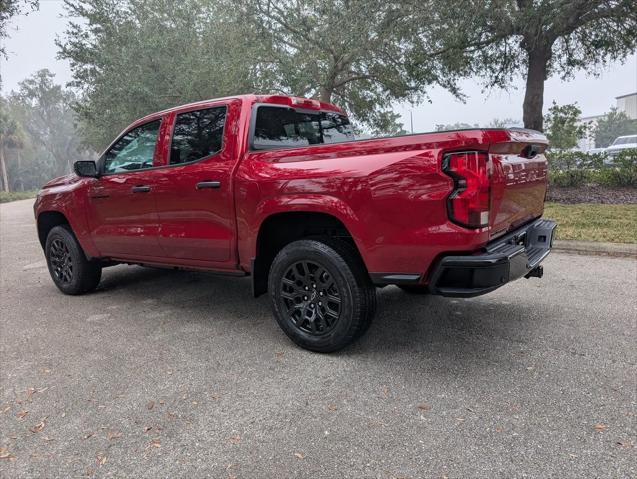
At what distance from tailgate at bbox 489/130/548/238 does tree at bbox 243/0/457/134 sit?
8218 millimetres

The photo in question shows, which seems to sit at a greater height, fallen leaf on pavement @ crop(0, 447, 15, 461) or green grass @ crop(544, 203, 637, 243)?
fallen leaf on pavement @ crop(0, 447, 15, 461)

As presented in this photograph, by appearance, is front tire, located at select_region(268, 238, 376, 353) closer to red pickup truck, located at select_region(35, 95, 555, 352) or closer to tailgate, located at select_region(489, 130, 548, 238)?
red pickup truck, located at select_region(35, 95, 555, 352)

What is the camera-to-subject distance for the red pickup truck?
8.75 ft

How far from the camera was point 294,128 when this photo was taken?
407 cm

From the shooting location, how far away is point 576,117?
1445 centimetres

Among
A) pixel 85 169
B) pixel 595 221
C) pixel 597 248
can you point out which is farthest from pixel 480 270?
pixel 595 221

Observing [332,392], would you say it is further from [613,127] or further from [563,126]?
[613,127]

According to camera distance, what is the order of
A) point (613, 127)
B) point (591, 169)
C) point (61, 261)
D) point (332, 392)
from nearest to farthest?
point (332, 392), point (61, 261), point (591, 169), point (613, 127)

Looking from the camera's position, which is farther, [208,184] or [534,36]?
[534,36]

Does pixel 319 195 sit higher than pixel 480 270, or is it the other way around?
pixel 319 195

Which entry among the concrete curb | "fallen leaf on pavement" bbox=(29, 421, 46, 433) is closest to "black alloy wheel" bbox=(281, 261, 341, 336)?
"fallen leaf on pavement" bbox=(29, 421, 46, 433)

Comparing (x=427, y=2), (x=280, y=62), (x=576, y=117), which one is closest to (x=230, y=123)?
(x=427, y=2)

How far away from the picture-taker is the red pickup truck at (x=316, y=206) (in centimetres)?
267

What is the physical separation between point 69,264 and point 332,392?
395 centimetres
